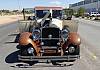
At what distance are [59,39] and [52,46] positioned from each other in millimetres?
366

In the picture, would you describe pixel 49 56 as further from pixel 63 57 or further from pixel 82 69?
pixel 82 69

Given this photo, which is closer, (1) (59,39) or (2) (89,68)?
(2) (89,68)

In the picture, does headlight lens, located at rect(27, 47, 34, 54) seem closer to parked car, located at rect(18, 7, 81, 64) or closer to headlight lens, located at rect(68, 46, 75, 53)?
parked car, located at rect(18, 7, 81, 64)

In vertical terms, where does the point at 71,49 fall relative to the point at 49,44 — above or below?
below

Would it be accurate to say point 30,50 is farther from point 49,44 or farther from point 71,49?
point 71,49

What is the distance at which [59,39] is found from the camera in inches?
389

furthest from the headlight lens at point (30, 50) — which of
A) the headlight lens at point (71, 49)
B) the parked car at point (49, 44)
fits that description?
the headlight lens at point (71, 49)

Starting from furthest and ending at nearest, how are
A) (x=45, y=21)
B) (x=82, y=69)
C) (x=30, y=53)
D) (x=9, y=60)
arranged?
(x=45, y=21)
(x=9, y=60)
(x=30, y=53)
(x=82, y=69)

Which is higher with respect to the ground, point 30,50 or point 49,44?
point 49,44

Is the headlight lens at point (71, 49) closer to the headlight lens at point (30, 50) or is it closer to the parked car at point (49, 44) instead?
the parked car at point (49, 44)

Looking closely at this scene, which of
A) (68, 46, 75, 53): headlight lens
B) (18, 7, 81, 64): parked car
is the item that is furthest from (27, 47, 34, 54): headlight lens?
(68, 46, 75, 53): headlight lens

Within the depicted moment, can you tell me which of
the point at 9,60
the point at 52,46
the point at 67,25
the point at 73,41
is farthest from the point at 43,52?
the point at 67,25

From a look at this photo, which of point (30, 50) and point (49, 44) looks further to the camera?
point (49, 44)

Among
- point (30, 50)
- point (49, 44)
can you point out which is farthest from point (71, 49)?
point (30, 50)
